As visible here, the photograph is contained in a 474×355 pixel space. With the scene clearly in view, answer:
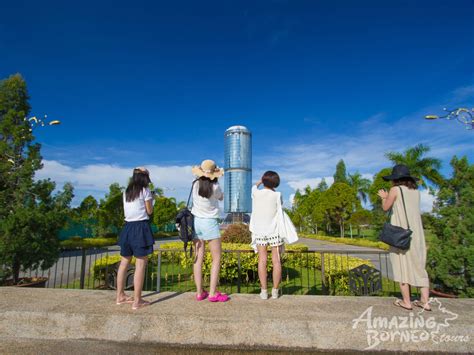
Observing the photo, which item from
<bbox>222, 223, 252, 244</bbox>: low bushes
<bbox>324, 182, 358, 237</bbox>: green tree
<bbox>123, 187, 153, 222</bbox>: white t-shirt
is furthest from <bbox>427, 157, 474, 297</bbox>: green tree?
<bbox>324, 182, 358, 237</bbox>: green tree

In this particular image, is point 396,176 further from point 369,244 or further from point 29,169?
point 369,244

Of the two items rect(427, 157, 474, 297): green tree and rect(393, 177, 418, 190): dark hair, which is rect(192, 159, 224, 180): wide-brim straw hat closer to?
rect(393, 177, 418, 190): dark hair

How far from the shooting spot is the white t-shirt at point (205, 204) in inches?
133

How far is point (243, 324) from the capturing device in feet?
9.25

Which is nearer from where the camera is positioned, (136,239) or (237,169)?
(136,239)

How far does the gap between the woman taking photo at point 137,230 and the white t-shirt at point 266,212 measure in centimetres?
131

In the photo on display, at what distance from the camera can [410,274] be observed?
3.15 m

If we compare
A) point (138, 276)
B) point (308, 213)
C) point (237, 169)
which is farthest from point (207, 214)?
point (237, 169)

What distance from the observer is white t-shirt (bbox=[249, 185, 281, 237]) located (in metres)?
3.56

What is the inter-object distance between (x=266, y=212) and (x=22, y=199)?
5.10m

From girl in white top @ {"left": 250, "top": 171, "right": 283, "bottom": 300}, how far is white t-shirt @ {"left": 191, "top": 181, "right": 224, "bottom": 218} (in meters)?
0.51

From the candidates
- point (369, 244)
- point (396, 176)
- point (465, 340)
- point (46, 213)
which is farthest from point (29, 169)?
point (369, 244)

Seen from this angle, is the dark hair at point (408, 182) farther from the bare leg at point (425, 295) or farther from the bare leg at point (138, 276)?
the bare leg at point (138, 276)

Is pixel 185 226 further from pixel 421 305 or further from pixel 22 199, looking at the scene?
pixel 22 199
